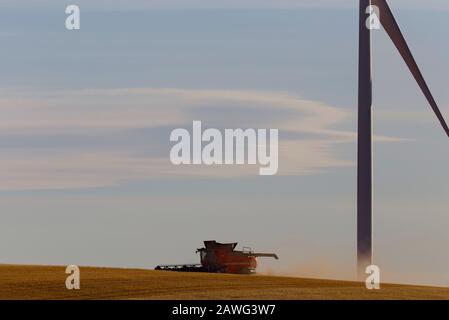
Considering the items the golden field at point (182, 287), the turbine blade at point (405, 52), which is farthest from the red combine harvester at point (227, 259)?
the turbine blade at point (405, 52)

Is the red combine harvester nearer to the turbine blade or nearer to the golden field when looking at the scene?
the golden field

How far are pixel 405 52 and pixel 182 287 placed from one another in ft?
84.9

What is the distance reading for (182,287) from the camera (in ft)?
203

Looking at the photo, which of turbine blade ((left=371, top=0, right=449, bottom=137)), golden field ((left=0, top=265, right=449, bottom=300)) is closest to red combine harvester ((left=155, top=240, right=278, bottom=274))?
golden field ((left=0, top=265, right=449, bottom=300))

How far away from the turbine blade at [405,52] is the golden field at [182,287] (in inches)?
575

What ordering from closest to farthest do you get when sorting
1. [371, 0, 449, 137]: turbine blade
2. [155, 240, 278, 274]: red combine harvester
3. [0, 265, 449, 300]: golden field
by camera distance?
[0, 265, 449, 300]: golden field < [371, 0, 449, 137]: turbine blade < [155, 240, 278, 274]: red combine harvester

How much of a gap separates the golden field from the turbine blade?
1461cm

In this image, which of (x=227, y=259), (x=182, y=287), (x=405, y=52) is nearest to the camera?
(x=182, y=287)

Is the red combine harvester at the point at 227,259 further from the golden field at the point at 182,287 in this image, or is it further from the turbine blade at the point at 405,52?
the turbine blade at the point at 405,52

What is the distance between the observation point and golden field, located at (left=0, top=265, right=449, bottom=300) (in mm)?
56281
